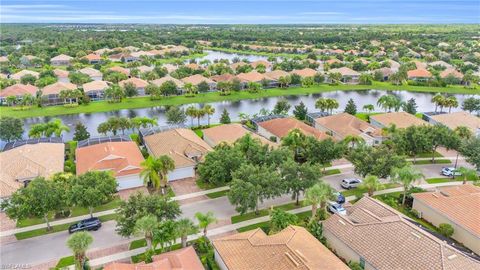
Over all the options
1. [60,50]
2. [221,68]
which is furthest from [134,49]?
[221,68]

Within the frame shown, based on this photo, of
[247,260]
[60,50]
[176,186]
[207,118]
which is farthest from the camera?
[60,50]

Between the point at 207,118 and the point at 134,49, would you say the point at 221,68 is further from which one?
the point at 134,49

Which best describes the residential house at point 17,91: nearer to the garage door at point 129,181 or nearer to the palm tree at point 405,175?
the garage door at point 129,181

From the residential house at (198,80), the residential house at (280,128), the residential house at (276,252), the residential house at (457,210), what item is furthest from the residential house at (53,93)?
the residential house at (457,210)

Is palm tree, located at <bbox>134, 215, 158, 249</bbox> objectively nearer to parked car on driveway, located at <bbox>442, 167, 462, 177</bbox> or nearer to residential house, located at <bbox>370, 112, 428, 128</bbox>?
parked car on driveway, located at <bbox>442, 167, 462, 177</bbox>

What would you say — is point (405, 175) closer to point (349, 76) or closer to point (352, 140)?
point (352, 140)

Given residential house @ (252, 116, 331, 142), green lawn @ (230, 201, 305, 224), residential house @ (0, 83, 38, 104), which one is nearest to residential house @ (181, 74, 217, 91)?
residential house @ (0, 83, 38, 104)
